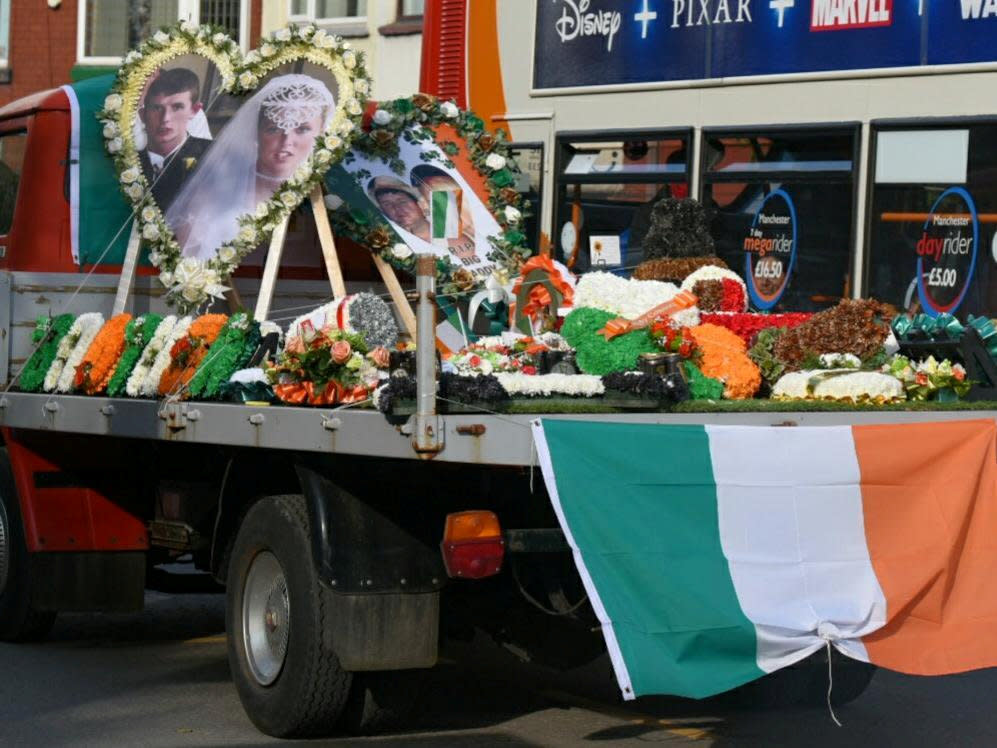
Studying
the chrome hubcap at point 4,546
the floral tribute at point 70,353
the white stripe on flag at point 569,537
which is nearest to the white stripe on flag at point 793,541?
the white stripe on flag at point 569,537

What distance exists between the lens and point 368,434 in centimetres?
643

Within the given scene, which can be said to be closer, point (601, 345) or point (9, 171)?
point (601, 345)

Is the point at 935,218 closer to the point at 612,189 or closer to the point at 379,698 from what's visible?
the point at 612,189

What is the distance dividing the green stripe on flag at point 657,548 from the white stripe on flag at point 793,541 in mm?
64

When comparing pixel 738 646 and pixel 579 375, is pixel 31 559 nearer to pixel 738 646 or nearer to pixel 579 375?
Answer: pixel 579 375

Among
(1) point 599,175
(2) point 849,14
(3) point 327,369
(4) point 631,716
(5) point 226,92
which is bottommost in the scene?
(4) point 631,716

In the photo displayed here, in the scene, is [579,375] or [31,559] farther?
[31,559]

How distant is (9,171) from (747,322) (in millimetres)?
4246

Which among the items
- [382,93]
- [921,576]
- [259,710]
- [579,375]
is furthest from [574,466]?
[382,93]

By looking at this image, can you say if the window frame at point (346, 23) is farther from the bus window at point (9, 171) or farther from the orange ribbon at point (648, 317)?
the orange ribbon at point (648, 317)

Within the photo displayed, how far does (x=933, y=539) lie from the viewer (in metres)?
6.41

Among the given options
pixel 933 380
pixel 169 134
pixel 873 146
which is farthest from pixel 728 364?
pixel 169 134

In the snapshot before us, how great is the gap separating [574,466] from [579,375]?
0.68 meters

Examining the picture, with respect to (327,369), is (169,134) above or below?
above
